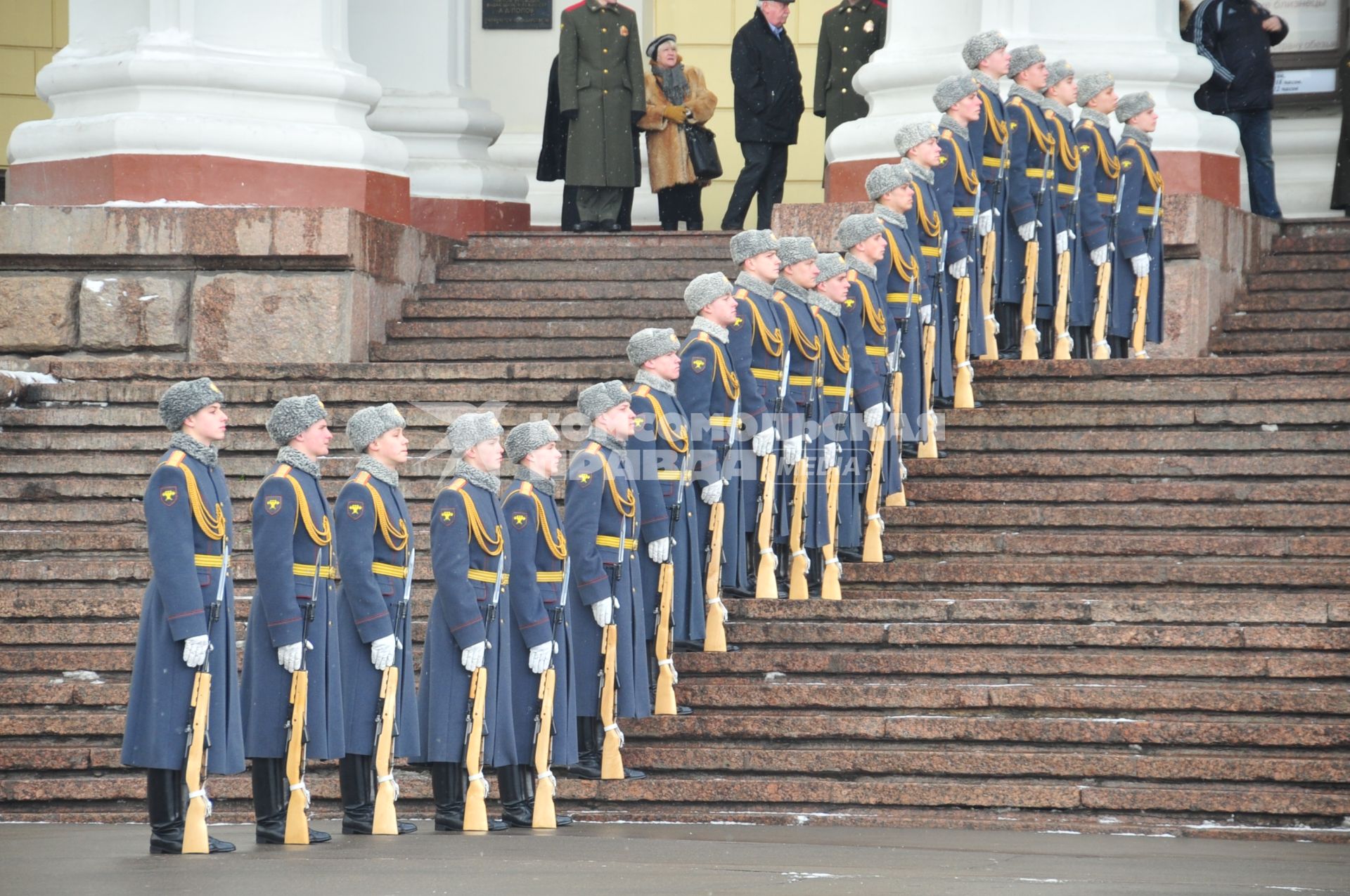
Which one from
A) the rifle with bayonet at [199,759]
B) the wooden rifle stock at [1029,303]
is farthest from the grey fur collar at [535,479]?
the wooden rifle stock at [1029,303]

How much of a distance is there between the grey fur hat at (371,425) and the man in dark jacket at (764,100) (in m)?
6.53

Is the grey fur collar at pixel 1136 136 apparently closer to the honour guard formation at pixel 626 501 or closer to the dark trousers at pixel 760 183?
the honour guard formation at pixel 626 501

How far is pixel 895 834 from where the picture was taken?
8.37 meters

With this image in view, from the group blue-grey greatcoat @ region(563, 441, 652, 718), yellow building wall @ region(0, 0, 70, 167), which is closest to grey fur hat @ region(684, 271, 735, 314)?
blue-grey greatcoat @ region(563, 441, 652, 718)

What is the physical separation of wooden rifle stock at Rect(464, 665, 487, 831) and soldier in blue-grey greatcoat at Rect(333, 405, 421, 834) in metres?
0.20

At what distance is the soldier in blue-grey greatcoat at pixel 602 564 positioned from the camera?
9.20m

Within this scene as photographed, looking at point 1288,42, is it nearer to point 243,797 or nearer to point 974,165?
point 974,165

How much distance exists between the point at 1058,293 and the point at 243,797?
5521mm

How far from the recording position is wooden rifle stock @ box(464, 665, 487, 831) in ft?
27.5

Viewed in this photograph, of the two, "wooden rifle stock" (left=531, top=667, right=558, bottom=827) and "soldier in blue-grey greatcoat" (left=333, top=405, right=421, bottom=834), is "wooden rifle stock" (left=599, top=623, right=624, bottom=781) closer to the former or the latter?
"wooden rifle stock" (left=531, top=667, right=558, bottom=827)

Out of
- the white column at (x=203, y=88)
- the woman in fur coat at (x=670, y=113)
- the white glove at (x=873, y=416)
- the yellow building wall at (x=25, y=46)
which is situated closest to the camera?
the white glove at (x=873, y=416)

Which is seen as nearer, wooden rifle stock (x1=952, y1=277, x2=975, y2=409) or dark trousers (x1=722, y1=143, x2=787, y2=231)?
wooden rifle stock (x1=952, y1=277, x2=975, y2=409)

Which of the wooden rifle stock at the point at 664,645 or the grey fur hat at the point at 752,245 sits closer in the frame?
the wooden rifle stock at the point at 664,645

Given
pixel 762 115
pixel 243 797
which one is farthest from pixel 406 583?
pixel 762 115
